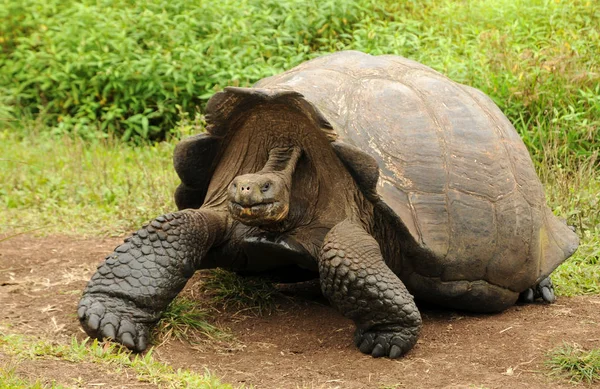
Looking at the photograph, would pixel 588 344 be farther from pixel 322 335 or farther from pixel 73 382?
pixel 73 382

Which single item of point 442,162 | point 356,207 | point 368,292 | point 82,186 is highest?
point 442,162

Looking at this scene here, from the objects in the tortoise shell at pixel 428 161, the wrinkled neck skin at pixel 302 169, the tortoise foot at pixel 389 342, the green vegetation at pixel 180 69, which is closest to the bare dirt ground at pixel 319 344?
the tortoise foot at pixel 389 342

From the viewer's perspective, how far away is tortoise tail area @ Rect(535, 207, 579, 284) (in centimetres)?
Result: 476

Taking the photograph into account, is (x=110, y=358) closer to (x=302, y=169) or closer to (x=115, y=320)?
(x=115, y=320)

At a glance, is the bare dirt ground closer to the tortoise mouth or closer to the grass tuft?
the grass tuft

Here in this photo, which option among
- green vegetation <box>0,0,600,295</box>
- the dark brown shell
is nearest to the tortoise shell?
the dark brown shell

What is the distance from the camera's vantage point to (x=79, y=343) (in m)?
3.74

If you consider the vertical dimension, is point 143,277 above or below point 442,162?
below

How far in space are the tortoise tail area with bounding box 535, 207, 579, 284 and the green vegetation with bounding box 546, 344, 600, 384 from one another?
972 mm

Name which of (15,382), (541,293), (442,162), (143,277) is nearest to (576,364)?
(442,162)

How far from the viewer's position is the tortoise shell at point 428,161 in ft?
13.6

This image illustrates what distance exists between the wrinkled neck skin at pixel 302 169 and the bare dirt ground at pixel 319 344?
52cm

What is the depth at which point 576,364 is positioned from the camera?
367 centimetres

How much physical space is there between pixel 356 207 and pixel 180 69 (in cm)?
490
